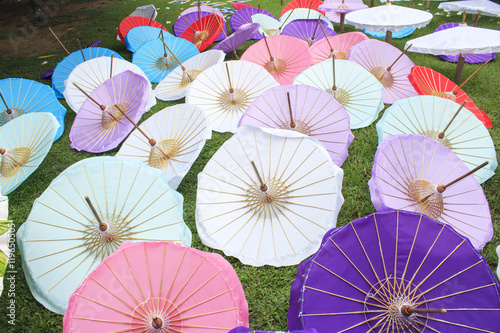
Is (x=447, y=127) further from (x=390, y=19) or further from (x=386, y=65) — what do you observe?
(x=390, y=19)

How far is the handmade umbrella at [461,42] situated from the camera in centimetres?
346

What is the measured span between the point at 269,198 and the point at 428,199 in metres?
1.14

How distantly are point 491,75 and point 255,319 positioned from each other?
497 centimetres

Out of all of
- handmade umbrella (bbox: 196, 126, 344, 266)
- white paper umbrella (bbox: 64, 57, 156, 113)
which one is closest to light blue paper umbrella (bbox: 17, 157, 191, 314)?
handmade umbrella (bbox: 196, 126, 344, 266)

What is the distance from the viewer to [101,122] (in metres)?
3.95

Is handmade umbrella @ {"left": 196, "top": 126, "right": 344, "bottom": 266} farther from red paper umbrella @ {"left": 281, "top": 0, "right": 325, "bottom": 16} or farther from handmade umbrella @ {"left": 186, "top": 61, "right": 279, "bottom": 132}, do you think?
red paper umbrella @ {"left": 281, "top": 0, "right": 325, "bottom": 16}

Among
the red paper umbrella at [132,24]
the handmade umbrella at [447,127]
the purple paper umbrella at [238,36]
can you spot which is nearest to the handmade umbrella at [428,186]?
the handmade umbrella at [447,127]

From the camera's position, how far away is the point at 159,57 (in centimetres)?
541

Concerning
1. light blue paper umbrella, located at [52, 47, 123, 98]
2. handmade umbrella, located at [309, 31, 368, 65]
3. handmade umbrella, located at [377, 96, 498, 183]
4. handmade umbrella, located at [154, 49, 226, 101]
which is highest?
light blue paper umbrella, located at [52, 47, 123, 98]

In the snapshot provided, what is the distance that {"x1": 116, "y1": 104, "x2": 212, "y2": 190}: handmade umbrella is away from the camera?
2.98m

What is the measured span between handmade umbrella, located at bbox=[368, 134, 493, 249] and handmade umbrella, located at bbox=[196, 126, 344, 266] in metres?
0.39

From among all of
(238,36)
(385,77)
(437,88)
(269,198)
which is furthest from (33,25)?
(437,88)

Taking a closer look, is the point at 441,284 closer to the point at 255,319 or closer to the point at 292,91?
the point at 255,319

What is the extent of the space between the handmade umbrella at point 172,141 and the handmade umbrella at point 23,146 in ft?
2.70
